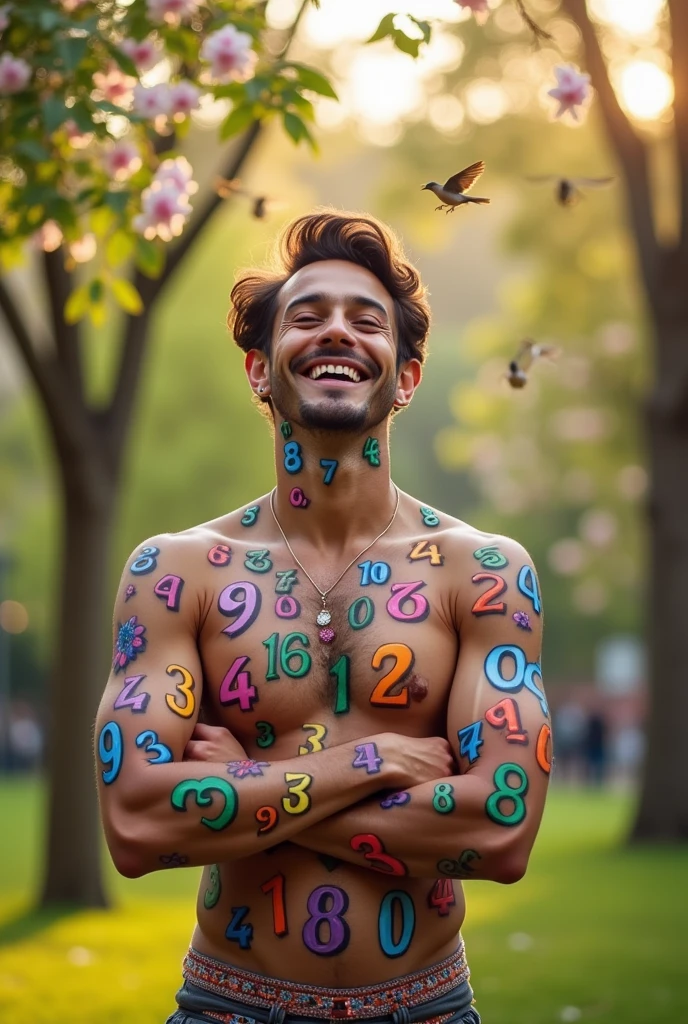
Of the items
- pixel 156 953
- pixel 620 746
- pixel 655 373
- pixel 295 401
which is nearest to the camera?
pixel 295 401

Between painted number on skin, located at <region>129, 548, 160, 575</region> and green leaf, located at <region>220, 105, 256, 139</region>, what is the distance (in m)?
2.43

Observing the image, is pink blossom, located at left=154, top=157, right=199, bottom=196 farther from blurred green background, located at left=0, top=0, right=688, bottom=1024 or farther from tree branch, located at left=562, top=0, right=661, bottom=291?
tree branch, located at left=562, top=0, right=661, bottom=291

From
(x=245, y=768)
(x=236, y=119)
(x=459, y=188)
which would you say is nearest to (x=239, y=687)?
(x=245, y=768)

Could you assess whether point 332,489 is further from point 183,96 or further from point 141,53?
point 141,53

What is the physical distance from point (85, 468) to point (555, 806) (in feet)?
46.7

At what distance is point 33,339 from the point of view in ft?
39.5

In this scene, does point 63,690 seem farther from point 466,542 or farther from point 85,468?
point 466,542

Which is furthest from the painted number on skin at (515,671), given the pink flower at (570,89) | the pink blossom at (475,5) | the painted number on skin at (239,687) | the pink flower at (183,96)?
the pink flower at (183,96)

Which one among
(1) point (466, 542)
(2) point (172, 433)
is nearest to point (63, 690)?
(1) point (466, 542)

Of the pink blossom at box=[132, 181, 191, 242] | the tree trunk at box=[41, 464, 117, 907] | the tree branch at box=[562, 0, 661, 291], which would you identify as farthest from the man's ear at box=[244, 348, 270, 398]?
the tree branch at box=[562, 0, 661, 291]

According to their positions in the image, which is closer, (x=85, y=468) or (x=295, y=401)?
(x=295, y=401)

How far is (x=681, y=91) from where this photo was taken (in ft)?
46.5

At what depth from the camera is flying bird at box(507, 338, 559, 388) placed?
5.44 metres

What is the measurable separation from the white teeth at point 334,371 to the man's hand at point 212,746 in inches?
37.3
